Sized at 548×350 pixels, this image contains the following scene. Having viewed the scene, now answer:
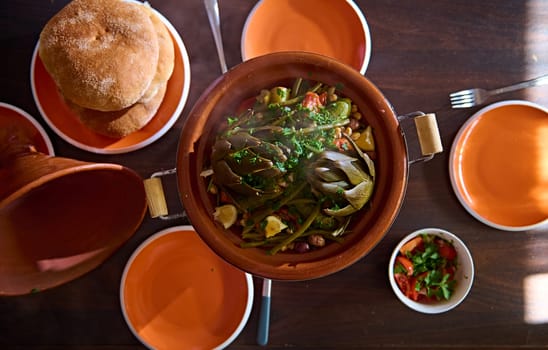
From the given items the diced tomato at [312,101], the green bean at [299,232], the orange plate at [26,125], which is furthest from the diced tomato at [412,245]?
the orange plate at [26,125]

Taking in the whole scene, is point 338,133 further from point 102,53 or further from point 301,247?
point 102,53

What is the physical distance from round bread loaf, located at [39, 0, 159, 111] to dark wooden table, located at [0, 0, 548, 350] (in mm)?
252

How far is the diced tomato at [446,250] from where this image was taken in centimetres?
142

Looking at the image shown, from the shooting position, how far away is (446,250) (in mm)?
1419

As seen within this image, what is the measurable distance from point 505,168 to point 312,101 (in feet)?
2.56

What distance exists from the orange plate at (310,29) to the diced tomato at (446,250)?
63 centimetres

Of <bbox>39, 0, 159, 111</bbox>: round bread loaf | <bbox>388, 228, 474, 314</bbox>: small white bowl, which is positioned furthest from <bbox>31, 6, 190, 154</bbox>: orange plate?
<bbox>388, 228, 474, 314</bbox>: small white bowl

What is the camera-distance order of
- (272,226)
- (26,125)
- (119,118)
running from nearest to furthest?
(272,226)
(119,118)
(26,125)

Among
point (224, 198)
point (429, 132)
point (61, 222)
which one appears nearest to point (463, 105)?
point (429, 132)

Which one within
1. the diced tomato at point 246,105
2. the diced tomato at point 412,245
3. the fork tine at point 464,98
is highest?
the diced tomato at point 246,105

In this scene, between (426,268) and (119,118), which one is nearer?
(119,118)

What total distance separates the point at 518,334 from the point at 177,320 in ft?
3.82

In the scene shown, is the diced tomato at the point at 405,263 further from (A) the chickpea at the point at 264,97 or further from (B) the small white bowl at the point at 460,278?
(A) the chickpea at the point at 264,97

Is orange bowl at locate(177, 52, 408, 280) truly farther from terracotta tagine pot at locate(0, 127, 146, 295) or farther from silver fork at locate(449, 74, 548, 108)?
silver fork at locate(449, 74, 548, 108)
